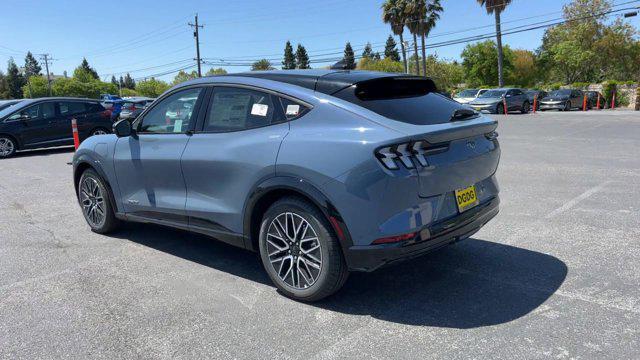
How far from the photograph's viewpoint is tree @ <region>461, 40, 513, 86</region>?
60969 millimetres

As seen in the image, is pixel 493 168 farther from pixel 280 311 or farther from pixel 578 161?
pixel 578 161

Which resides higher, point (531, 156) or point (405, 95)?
point (405, 95)

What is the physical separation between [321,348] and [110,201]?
3.26 metres

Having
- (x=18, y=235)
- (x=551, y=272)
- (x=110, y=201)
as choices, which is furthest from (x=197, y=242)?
(x=551, y=272)

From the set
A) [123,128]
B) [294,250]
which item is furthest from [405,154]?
[123,128]

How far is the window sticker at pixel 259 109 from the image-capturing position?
12.4ft

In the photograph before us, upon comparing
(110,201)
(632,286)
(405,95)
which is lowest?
(632,286)

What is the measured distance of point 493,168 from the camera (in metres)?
3.94

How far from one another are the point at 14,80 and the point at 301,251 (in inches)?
5322

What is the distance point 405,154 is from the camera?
10.2 feet

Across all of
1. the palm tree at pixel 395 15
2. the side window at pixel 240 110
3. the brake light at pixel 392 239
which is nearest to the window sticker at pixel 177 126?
the side window at pixel 240 110

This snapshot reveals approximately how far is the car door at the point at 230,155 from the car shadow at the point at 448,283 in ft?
1.90

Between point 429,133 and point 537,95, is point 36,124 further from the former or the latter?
point 537,95

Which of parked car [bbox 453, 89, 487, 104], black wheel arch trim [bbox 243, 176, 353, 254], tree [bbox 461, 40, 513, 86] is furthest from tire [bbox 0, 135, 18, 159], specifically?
tree [bbox 461, 40, 513, 86]
